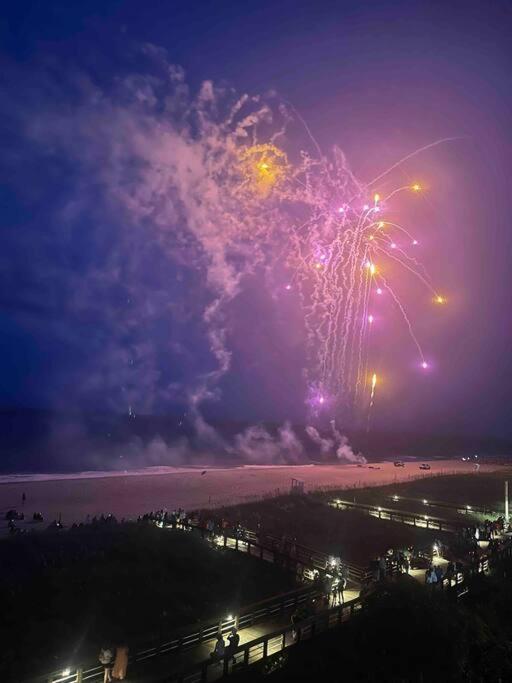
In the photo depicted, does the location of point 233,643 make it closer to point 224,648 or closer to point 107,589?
point 224,648

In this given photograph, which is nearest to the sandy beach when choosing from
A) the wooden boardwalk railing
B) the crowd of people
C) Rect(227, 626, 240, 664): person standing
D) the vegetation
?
the vegetation

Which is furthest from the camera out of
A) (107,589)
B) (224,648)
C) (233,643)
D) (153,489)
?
(153,489)

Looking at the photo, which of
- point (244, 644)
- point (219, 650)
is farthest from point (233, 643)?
point (244, 644)

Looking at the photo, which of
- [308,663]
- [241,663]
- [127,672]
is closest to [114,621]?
[127,672]

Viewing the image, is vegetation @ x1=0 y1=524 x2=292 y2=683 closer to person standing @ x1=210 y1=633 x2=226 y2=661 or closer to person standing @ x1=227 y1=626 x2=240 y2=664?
person standing @ x1=227 y1=626 x2=240 y2=664

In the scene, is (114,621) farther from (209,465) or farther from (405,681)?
(209,465)

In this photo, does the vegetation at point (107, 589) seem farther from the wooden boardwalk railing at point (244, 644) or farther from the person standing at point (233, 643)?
the person standing at point (233, 643)
